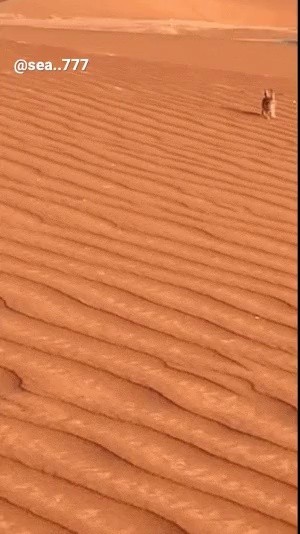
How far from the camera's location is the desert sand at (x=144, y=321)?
252cm

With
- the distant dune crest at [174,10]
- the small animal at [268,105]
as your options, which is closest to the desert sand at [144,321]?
the small animal at [268,105]

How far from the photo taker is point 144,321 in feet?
11.0

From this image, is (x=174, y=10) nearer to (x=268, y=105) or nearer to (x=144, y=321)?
(x=268, y=105)

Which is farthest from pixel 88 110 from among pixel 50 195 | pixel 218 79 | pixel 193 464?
pixel 193 464

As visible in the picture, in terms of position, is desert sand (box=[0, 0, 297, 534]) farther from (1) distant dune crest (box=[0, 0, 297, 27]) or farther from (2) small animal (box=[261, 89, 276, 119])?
(1) distant dune crest (box=[0, 0, 297, 27])

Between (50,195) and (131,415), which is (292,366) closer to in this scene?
(131,415)

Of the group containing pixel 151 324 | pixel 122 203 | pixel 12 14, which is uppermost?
pixel 12 14

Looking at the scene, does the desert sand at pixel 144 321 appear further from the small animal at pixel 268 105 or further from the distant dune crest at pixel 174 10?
the distant dune crest at pixel 174 10

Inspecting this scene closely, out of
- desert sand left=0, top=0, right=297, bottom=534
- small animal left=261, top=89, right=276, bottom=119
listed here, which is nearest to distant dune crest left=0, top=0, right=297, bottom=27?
small animal left=261, top=89, right=276, bottom=119

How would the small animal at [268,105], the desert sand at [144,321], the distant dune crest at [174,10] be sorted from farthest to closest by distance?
1. the distant dune crest at [174,10]
2. the small animal at [268,105]
3. the desert sand at [144,321]

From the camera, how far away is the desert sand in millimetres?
2523

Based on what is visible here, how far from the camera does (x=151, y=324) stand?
334 cm

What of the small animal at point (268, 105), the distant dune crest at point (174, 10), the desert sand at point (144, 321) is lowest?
the desert sand at point (144, 321)

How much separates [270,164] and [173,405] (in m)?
2.59
